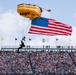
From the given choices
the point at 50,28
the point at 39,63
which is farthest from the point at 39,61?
the point at 50,28

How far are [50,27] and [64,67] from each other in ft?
95.3

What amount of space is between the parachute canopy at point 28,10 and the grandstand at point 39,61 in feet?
97.3

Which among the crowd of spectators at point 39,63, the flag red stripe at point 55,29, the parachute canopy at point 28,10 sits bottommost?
the crowd of spectators at point 39,63

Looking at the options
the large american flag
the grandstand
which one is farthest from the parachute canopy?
the grandstand

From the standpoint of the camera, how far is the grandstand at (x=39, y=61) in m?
75.0

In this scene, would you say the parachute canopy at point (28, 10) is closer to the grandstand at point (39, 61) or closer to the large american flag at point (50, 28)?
the large american flag at point (50, 28)

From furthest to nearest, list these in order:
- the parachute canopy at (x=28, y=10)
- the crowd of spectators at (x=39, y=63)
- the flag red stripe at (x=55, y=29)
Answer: the crowd of spectators at (x=39, y=63) → the flag red stripe at (x=55, y=29) → the parachute canopy at (x=28, y=10)

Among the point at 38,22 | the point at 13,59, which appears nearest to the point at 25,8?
the point at 38,22

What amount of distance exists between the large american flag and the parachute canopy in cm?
355

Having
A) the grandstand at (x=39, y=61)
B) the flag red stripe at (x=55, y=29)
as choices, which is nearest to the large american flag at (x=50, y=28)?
the flag red stripe at (x=55, y=29)

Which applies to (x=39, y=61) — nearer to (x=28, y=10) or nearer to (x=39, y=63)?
(x=39, y=63)

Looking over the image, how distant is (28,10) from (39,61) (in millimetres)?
35994

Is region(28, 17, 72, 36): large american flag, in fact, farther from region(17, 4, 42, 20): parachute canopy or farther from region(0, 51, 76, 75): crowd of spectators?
region(0, 51, 76, 75): crowd of spectators

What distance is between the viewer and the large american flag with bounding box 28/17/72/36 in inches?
1925
